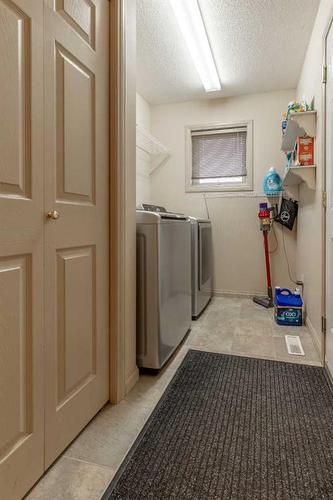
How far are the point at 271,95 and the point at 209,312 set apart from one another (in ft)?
8.54

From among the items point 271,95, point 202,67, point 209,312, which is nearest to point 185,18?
point 202,67

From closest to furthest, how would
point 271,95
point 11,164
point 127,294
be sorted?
point 11,164
point 127,294
point 271,95

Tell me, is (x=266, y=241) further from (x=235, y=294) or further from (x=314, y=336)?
(x=314, y=336)

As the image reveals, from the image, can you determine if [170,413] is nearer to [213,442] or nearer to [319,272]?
[213,442]

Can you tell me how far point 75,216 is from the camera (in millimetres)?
1181

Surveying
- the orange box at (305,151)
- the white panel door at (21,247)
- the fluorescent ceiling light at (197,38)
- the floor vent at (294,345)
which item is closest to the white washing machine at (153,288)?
the white panel door at (21,247)

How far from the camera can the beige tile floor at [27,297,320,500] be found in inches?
39.5

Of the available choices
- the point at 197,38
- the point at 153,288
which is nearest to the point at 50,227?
the point at 153,288

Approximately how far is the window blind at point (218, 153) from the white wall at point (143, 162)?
60 cm

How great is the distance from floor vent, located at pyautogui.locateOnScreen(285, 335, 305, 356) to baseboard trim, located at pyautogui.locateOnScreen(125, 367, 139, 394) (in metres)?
1.12

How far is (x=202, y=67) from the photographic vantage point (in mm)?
2859

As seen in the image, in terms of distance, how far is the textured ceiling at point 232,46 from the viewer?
218cm

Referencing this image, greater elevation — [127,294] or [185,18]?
[185,18]

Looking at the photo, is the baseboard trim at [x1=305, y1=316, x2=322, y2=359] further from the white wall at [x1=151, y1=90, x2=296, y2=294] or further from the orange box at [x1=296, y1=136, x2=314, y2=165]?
the orange box at [x1=296, y1=136, x2=314, y2=165]
